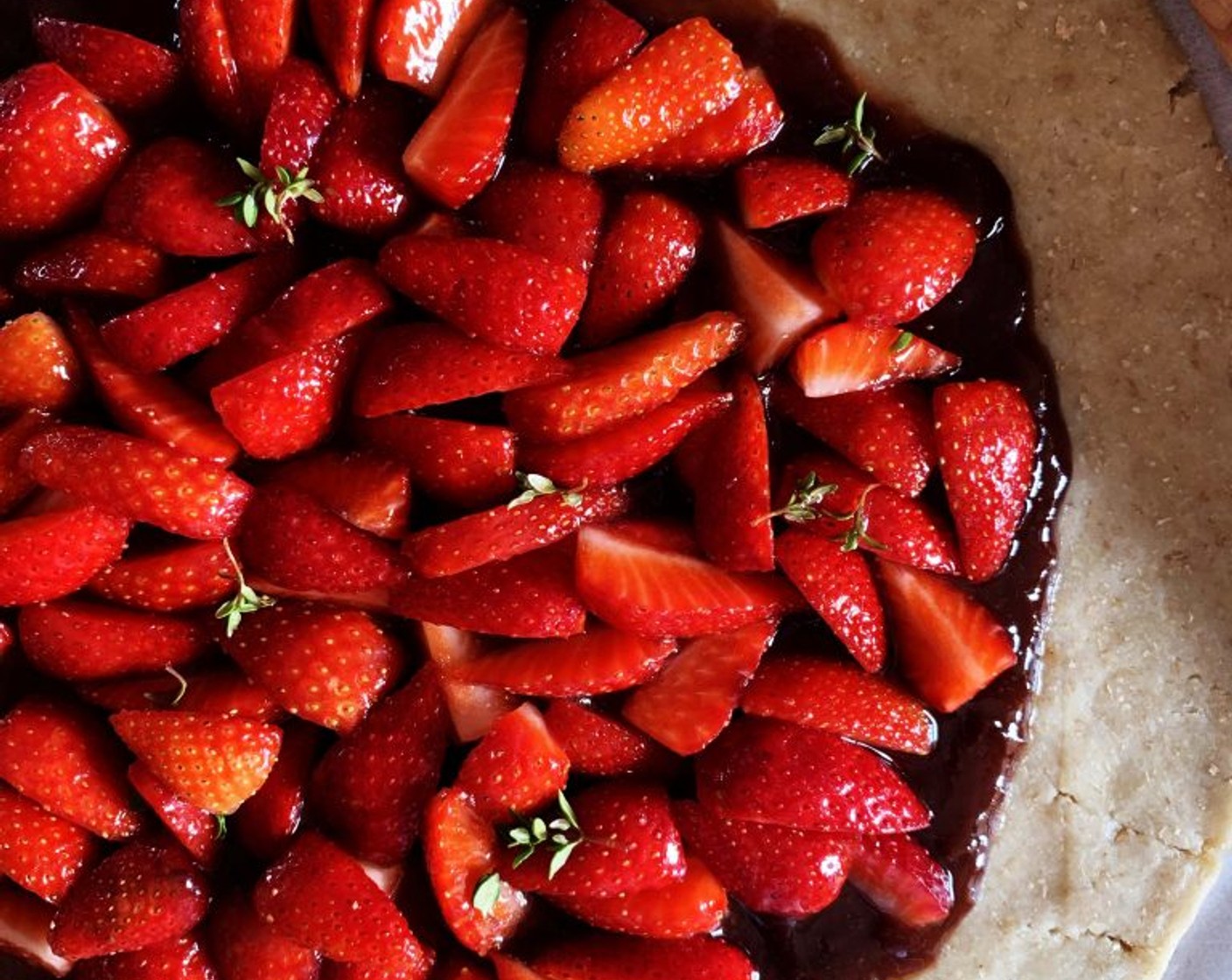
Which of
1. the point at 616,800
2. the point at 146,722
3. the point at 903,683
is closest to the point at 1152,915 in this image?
the point at 903,683

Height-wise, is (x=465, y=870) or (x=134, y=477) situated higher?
(x=134, y=477)

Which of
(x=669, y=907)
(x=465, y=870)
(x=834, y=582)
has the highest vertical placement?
(x=834, y=582)

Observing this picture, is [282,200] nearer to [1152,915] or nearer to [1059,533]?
[1059,533]

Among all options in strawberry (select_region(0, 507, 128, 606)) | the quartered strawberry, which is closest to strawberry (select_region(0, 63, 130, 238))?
strawberry (select_region(0, 507, 128, 606))

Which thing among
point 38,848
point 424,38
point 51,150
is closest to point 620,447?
point 424,38

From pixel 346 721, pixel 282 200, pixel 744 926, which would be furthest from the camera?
pixel 744 926

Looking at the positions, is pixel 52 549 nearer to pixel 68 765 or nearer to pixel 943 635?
pixel 68 765

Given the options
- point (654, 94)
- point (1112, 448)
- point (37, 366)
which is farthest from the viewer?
point (1112, 448)
